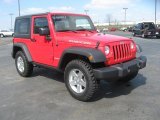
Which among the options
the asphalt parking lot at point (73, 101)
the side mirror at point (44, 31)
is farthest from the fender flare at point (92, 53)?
the side mirror at point (44, 31)

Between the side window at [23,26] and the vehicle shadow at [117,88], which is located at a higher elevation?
the side window at [23,26]

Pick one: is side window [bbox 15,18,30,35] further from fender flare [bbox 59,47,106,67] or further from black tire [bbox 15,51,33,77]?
fender flare [bbox 59,47,106,67]

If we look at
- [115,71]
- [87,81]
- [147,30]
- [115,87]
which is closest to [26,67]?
[115,87]

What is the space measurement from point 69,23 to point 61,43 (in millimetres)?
932

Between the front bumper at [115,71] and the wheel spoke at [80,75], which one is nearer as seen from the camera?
the front bumper at [115,71]

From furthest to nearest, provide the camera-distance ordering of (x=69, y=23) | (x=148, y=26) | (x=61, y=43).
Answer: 1. (x=148, y=26)
2. (x=69, y=23)
3. (x=61, y=43)

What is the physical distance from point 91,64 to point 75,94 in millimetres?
812

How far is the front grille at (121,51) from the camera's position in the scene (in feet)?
19.3

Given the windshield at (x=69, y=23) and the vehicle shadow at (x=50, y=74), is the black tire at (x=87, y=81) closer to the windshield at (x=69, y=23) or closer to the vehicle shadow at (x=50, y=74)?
the windshield at (x=69, y=23)

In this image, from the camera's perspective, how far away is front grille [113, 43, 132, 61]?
5.89 m

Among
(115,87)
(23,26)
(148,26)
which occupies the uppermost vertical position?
(148,26)

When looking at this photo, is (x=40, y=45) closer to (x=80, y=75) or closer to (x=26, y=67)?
(x=26, y=67)

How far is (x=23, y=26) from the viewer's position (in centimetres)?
830

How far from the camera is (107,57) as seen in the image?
18.6ft
